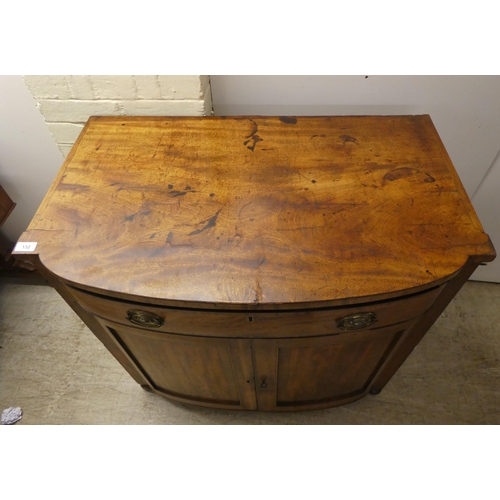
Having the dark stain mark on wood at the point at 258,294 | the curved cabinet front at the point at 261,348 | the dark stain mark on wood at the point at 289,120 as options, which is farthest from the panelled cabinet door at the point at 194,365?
the dark stain mark on wood at the point at 289,120

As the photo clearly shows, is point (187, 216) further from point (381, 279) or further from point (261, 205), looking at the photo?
point (381, 279)

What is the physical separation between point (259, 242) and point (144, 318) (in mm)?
289

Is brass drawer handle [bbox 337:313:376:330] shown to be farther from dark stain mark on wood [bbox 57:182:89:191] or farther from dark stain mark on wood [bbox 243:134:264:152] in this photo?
dark stain mark on wood [bbox 57:182:89:191]

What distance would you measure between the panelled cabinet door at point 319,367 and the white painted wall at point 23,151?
1.06m

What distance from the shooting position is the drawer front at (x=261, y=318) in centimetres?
68

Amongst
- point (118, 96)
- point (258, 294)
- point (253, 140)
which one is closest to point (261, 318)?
point (258, 294)

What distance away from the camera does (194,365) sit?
912mm

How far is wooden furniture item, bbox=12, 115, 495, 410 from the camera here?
0.67m

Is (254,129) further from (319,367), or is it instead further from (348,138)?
(319,367)

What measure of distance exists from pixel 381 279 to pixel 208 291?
1.06 ft

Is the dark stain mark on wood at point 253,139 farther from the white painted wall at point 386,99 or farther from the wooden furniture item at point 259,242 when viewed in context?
the white painted wall at point 386,99

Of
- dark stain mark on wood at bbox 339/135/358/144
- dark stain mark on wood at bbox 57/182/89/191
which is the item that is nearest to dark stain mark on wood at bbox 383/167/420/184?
dark stain mark on wood at bbox 339/135/358/144

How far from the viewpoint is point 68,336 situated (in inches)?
57.2

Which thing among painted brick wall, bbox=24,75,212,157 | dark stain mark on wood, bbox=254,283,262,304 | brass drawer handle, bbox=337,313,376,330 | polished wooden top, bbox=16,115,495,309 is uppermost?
painted brick wall, bbox=24,75,212,157
